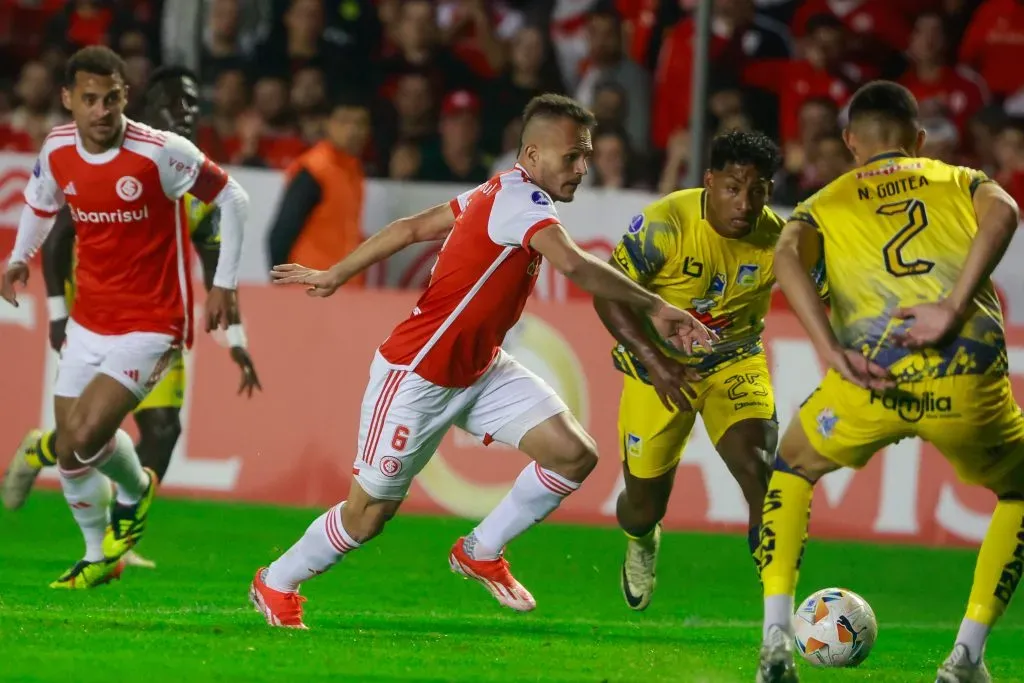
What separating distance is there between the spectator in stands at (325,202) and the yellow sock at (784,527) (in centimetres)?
738

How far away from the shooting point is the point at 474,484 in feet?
40.2

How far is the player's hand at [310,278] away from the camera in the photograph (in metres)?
7.49

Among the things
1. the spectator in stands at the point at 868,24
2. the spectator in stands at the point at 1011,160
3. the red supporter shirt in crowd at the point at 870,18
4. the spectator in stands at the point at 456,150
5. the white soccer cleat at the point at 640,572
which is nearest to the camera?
the white soccer cleat at the point at 640,572

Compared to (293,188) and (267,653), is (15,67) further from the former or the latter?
(267,653)

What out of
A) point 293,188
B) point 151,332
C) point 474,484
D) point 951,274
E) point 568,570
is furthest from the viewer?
point 293,188

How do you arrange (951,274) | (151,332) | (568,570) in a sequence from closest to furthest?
(951,274) < (151,332) < (568,570)

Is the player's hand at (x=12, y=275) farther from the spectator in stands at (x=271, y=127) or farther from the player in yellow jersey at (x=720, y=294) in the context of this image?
the spectator in stands at (x=271, y=127)

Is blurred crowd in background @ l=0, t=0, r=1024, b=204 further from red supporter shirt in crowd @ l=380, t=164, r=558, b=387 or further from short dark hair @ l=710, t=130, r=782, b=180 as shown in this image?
red supporter shirt in crowd @ l=380, t=164, r=558, b=387

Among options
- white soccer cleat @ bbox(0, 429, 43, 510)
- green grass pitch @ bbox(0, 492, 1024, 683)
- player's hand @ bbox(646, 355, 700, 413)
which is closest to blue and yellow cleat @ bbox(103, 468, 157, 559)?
green grass pitch @ bbox(0, 492, 1024, 683)

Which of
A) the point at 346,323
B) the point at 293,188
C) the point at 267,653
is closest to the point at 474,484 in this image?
the point at 346,323

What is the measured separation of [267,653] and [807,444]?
213 centimetres

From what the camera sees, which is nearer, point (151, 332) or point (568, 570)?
point (151, 332)

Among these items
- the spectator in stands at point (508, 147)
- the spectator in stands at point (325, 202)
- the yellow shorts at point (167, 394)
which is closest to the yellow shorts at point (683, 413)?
the yellow shorts at point (167, 394)

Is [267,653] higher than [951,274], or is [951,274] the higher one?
[951,274]
